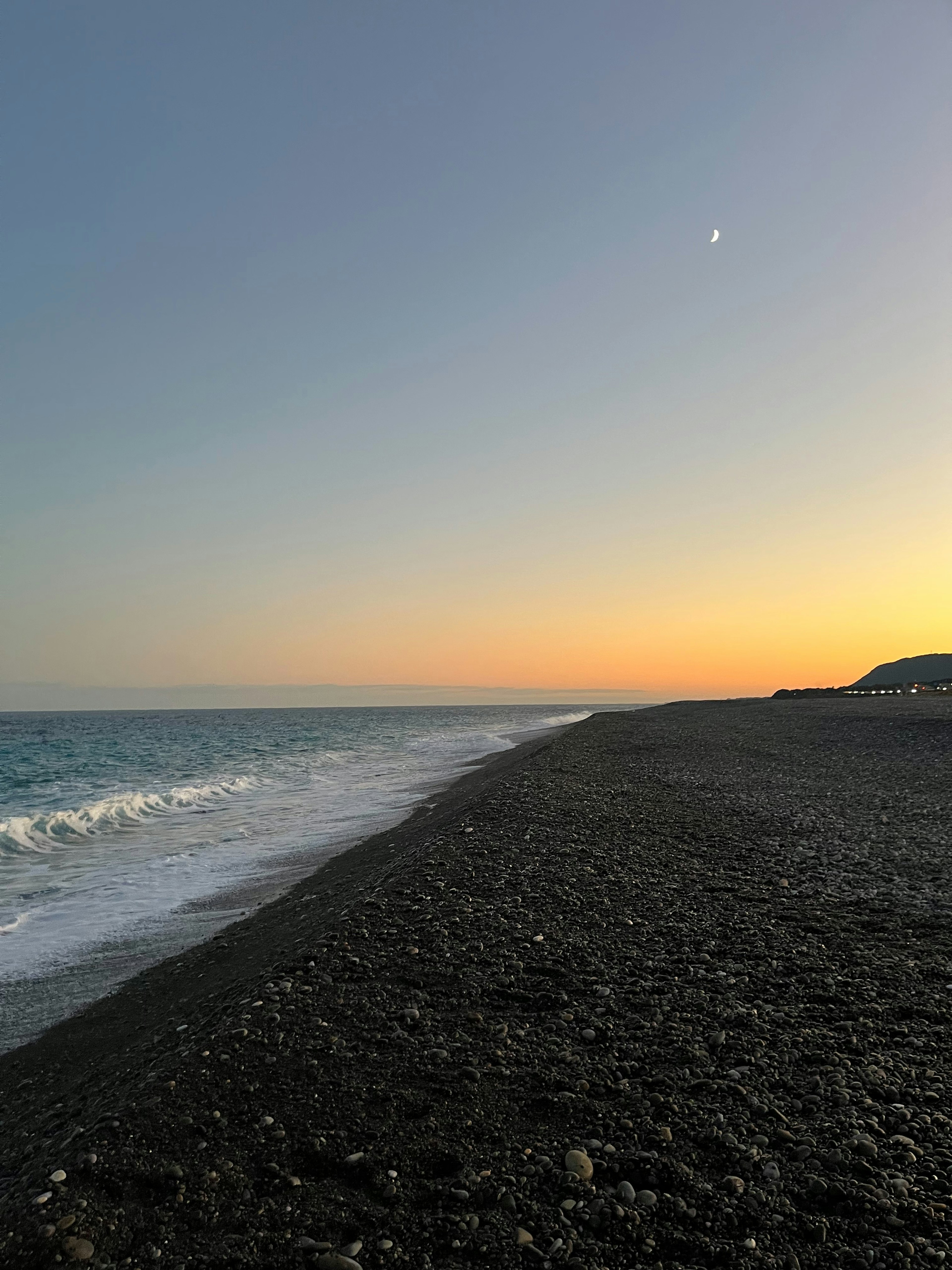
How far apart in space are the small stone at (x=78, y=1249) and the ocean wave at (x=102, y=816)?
15.2m

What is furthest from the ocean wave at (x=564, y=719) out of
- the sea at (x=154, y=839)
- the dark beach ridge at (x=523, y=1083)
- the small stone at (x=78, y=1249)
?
the small stone at (x=78, y=1249)

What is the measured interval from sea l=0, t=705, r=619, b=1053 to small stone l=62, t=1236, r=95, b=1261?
3.86m

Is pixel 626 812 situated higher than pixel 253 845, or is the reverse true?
pixel 626 812

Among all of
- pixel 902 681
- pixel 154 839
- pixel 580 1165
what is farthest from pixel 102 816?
pixel 902 681

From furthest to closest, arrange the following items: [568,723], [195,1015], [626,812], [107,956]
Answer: [568,723] < [626,812] < [107,956] < [195,1015]

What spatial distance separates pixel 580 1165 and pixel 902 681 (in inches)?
6957

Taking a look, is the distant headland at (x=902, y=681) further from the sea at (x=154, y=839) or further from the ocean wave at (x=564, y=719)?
the sea at (x=154, y=839)

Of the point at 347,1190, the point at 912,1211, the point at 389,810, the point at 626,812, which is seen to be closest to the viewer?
the point at 912,1211

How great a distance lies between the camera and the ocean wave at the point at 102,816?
17047mm

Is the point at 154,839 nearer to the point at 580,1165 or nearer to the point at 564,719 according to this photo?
the point at 580,1165

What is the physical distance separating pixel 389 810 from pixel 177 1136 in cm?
1399

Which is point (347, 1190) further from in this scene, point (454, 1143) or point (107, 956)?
point (107, 956)

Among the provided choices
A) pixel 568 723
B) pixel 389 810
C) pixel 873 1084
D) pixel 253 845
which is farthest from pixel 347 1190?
pixel 568 723

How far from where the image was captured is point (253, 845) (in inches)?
578
